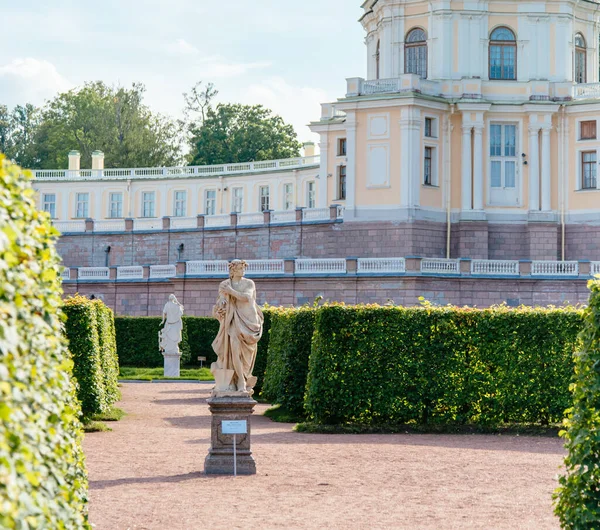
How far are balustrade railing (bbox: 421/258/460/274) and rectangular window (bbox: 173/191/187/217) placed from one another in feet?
101

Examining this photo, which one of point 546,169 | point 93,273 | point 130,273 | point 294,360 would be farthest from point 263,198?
point 294,360

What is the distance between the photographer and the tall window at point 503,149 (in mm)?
55094

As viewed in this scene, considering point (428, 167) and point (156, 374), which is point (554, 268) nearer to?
point (428, 167)

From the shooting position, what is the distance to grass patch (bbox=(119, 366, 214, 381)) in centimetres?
3538

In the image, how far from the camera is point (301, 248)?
55.6 metres

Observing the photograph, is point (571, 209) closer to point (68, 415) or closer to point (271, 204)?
point (271, 204)

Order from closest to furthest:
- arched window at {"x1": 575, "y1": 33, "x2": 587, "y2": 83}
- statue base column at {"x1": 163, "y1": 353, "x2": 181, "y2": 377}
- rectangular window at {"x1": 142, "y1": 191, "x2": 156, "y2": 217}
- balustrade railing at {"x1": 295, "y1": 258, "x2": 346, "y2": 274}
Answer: statue base column at {"x1": 163, "y1": 353, "x2": 181, "y2": 377} < balustrade railing at {"x1": 295, "y1": 258, "x2": 346, "y2": 274} < arched window at {"x1": 575, "y1": 33, "x2": 587, "y2": 83} < rectangular window at {"x1": 142, "y1": 191, "x2": 156, "y2": 217}

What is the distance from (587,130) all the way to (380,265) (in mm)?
14519

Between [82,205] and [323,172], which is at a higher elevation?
[323,172]

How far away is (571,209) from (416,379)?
118ft

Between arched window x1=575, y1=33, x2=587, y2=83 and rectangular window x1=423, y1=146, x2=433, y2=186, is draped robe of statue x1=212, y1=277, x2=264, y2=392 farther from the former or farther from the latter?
arched window x1=575, y1=33, x2=587, y2=83

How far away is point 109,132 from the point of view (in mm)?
87438

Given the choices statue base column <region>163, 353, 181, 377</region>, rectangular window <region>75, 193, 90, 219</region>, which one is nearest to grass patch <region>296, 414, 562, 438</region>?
statue base column <region>163, 353, 181, 377</region>

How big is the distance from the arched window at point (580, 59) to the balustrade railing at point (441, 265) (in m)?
15.8
